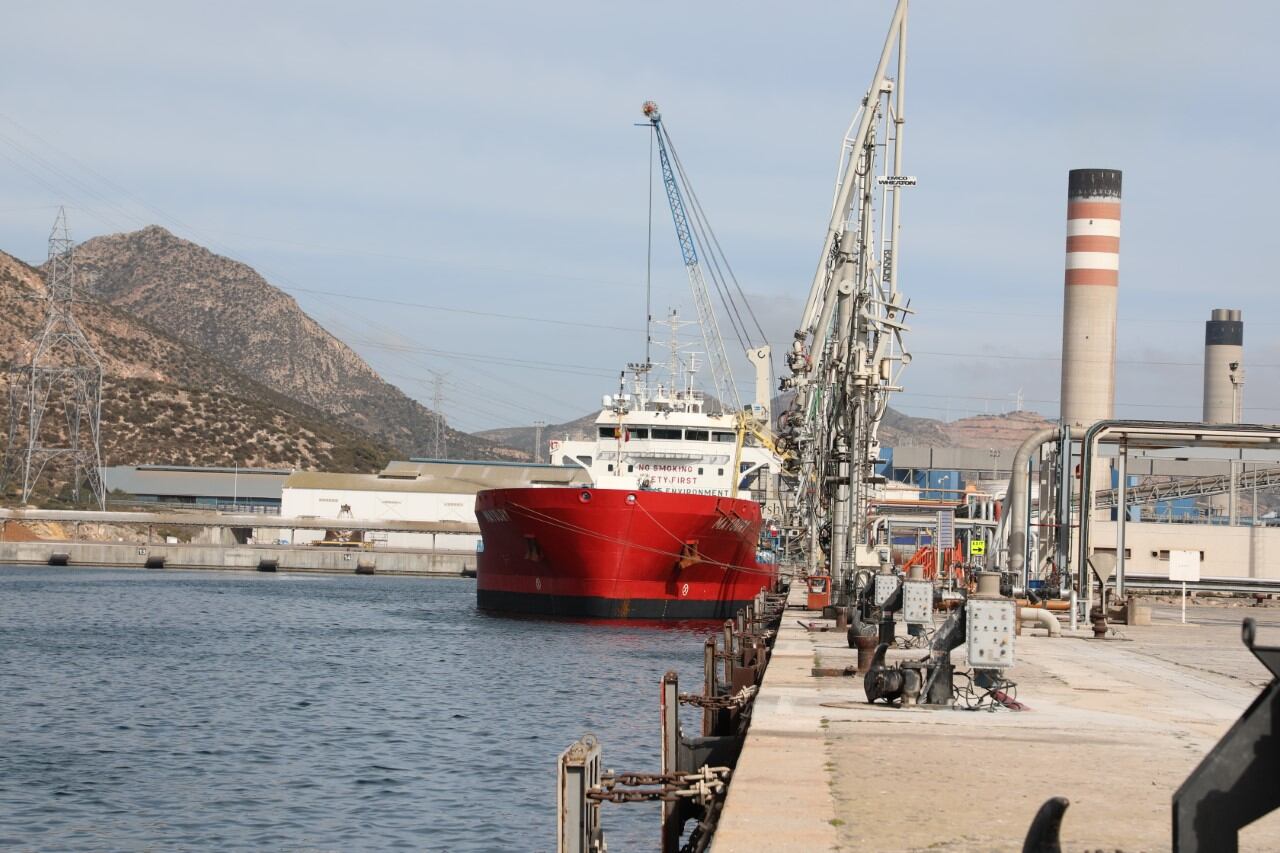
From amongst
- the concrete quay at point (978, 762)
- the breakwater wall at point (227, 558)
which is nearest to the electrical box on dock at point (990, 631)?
the concrete quay at point (978, 762)

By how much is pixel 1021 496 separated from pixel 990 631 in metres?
29.8

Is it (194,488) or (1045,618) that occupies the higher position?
(194,488)

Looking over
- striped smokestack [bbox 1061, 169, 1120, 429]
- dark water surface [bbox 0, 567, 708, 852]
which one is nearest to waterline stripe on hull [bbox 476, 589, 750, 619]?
dark water surface [bbox 0, 567, 708, 852]

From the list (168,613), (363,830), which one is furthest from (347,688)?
(168,613)

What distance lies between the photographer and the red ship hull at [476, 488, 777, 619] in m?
43.2

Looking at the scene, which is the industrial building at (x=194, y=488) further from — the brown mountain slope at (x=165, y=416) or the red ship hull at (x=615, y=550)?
the red ship hull at (x=615, y=550)

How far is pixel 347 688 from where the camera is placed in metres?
28.3

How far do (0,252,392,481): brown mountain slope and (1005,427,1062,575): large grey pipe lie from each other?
106 metres

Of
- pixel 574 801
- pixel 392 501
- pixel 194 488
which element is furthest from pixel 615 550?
pixel 194 488

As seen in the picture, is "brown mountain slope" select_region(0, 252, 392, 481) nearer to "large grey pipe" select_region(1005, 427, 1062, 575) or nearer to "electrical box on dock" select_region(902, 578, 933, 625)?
"large grey pipe" select_region(1005, 427, 1062, 575)

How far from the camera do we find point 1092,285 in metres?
94.3

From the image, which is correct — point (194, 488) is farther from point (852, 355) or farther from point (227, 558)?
point (852, 355)

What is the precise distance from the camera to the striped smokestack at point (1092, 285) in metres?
94.4

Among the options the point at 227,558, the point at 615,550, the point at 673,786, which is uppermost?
the point at 615,550
